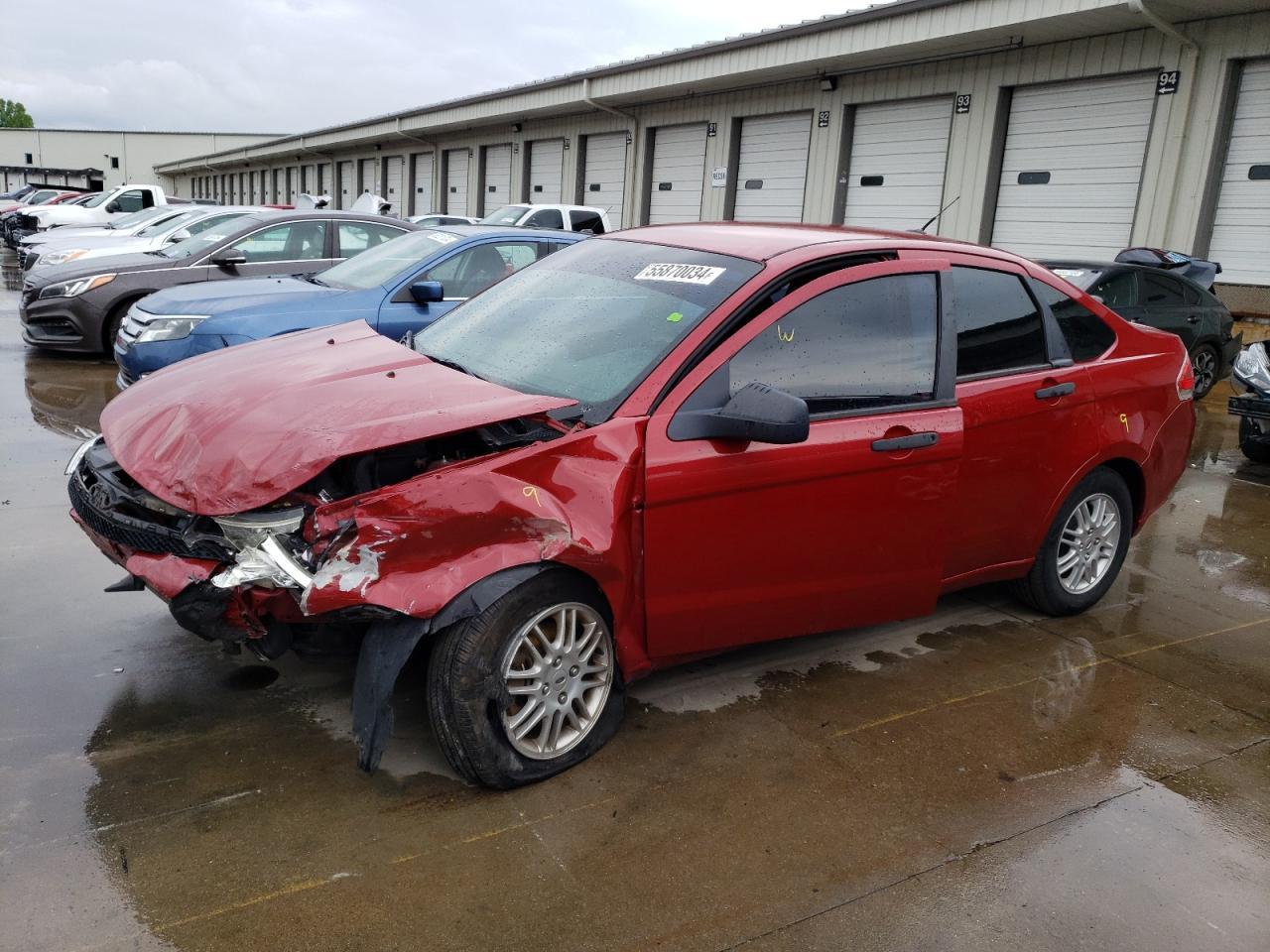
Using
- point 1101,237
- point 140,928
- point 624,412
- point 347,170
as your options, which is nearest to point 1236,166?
point 1101,237

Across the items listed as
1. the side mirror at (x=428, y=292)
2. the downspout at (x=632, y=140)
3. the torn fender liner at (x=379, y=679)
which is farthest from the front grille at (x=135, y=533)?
the downspout at (x=632, y=140)

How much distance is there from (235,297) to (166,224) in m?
9.37

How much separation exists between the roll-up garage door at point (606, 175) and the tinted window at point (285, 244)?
14.2 m

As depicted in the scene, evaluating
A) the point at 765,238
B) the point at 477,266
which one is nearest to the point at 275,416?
the point at 765,238

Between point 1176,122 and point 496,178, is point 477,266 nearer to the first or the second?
point 1176,122

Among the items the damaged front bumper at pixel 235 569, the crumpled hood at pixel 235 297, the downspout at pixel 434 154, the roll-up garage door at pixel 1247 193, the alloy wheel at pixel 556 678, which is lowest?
the alloy wheel at pixel 556 678

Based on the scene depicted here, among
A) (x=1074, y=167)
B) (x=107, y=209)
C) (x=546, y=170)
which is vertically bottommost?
(x=107, y=209)

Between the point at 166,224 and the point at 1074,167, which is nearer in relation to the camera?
the point at 1074,167

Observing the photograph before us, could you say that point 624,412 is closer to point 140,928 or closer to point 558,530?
point 558,530

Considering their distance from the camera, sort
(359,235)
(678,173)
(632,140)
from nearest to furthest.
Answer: (359,235) → (678,173) → (632,140)

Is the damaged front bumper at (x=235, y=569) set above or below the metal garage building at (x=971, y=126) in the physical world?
below

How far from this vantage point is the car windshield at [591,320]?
3348mm

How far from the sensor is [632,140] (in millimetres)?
23047

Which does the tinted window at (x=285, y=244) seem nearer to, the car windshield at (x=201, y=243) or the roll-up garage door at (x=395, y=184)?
the car windshield at (x=201, y=243)
